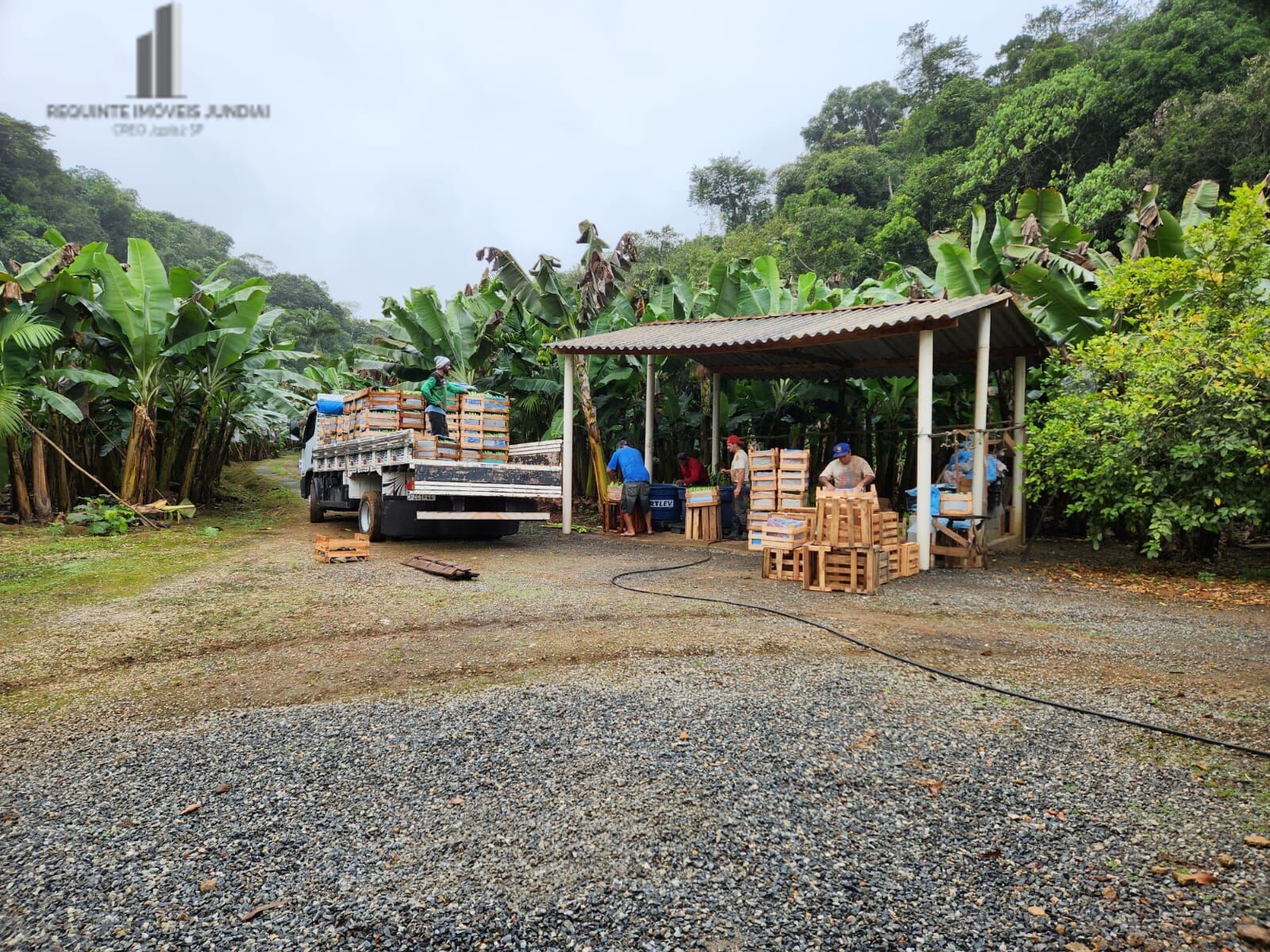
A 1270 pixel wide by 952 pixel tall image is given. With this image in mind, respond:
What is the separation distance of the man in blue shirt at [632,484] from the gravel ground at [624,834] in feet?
29.4

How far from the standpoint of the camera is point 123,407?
12703 millimetres

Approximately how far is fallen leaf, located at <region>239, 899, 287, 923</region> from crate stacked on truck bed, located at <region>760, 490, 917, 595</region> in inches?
250

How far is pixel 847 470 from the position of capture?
32.7ft

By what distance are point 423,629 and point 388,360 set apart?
37.5ft

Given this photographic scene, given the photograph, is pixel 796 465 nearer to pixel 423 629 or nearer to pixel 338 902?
pixel 423 629

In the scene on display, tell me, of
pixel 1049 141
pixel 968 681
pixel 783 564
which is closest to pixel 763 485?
pixel 783 564

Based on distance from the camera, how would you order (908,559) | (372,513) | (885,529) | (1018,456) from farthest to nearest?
(1018,456)
(372,513)
(908,559)
(885,529)

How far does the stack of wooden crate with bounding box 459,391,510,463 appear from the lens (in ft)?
34.0

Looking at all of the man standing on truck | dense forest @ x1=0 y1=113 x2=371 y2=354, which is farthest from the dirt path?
dense forest @ x1=0 y1=113 x2=371 y2=354

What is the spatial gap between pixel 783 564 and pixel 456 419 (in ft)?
16.9

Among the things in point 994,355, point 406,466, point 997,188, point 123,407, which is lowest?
point 406,466

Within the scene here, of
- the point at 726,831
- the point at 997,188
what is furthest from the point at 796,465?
the point at 997,188

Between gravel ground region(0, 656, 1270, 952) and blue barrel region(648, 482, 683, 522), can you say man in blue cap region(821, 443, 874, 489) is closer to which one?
blue barrel region(648, 482, 683, 522)

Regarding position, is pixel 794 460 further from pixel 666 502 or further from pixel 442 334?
pixel 442 334
